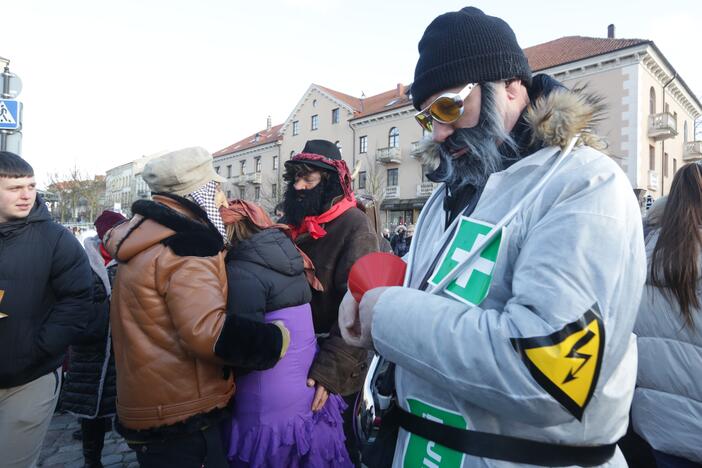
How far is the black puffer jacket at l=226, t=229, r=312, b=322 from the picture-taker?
6.81 feet

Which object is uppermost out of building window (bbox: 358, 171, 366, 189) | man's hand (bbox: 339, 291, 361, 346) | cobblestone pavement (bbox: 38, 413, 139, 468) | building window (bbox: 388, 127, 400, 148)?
building window (bbox: 388, 127, 400, 148)

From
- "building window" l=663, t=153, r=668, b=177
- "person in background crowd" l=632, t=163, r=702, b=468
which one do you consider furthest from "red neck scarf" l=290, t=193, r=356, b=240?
"building window" l=663, t=153, r=668, b=177

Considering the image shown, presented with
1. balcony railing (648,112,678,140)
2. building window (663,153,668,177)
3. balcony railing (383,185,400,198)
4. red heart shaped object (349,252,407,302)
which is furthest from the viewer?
balcony railing (383,185,400,198)

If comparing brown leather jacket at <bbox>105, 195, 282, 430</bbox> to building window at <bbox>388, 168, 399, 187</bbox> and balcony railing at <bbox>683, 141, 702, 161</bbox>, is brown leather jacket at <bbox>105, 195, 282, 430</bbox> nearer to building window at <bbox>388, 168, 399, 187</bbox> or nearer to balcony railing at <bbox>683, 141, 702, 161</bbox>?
building window at <bbox>388, 168, 399, 187</bbox>

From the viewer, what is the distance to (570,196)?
960 millimetres

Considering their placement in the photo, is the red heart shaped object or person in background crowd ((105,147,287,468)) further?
person in background crowd ((105,147,287,468))

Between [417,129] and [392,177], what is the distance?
153 inches

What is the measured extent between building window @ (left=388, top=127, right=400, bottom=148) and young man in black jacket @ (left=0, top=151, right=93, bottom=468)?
96.3 feet

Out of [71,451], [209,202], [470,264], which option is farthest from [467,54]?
[71,451]

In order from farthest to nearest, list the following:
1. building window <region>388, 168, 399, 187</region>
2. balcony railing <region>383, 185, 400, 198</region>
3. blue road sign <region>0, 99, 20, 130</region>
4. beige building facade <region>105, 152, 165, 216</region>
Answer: beige building facade <region>105, 152, 165, 216</region> < building window <region>388, 168, 399, 187</region> < balcony railing <region>383, 185, 400, 198</region> < blue road sign <region>0, 99, 20, 130</region>

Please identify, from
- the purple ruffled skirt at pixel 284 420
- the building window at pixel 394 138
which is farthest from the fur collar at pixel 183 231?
the building window at pixel 394 138

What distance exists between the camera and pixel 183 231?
196 centimetres

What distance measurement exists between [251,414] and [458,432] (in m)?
1.36

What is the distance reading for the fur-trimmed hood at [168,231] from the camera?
192 cm
